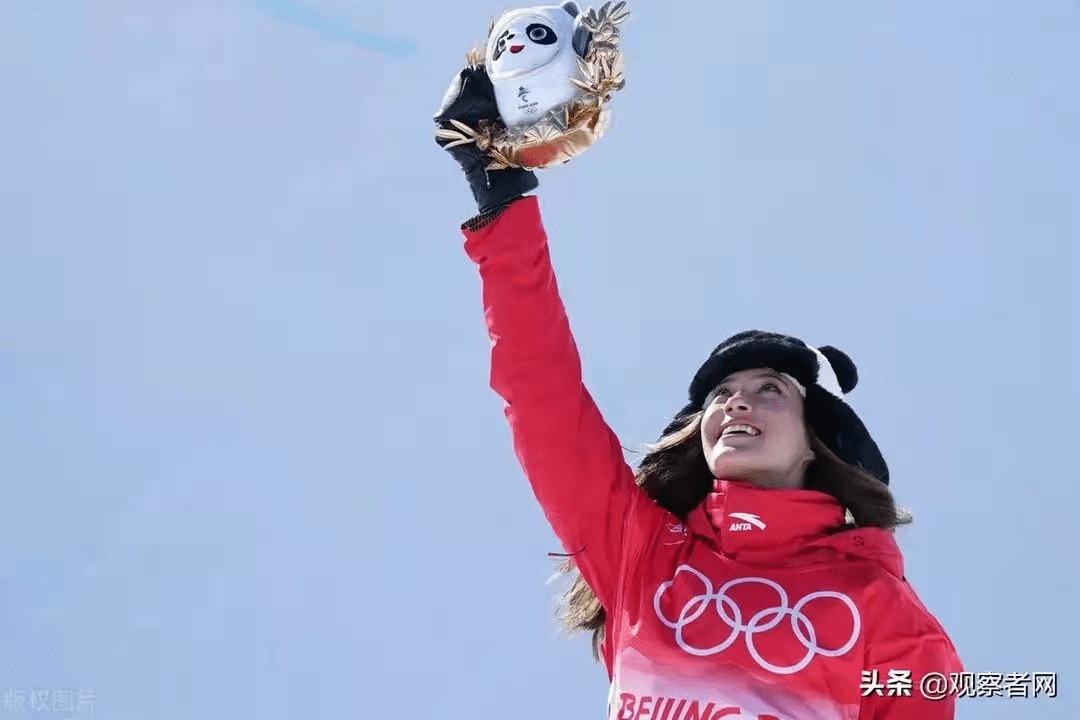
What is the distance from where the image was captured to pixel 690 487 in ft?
18.6

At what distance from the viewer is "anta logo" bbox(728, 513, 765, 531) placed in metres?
5.08

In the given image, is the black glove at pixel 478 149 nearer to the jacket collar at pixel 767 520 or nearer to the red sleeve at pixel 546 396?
the red sleeve at pixel 546 396

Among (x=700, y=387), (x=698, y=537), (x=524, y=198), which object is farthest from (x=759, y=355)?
(x=524, y=198)

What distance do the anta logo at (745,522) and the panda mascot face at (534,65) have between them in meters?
1.59

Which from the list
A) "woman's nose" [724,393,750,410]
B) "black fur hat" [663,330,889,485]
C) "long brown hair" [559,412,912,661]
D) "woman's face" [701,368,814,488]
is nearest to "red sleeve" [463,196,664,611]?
"long brown hair" [559,412,912,661]

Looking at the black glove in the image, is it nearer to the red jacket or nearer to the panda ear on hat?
the red jacket

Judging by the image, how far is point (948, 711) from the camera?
4.70 metres

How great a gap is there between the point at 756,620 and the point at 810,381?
1.26 metres

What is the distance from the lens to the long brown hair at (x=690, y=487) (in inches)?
214

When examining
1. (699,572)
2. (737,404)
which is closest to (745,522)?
(699,572)

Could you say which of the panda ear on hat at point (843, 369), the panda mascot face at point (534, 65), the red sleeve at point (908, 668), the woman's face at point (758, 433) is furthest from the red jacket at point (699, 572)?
the panda ear on hat at point (843, 369)

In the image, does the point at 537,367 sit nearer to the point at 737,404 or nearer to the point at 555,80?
the point at 737,404

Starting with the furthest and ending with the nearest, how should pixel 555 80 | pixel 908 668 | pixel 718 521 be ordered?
pixel 718 521, pixel 555 80, pixel 908 668

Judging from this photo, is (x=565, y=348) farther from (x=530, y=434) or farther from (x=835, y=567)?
(x=835, y=567)
